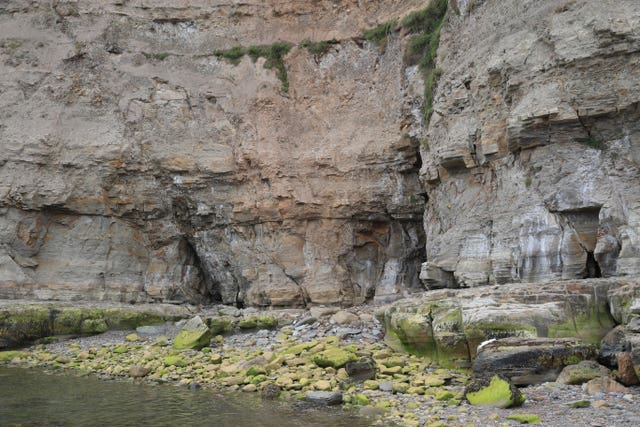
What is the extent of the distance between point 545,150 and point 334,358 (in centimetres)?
889

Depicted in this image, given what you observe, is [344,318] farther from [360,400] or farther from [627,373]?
[627,373]

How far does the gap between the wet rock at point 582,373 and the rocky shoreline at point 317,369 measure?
0.21m

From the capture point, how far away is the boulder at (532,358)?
1097cm

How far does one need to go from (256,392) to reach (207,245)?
1486 cm

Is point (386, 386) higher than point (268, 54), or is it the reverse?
point (268, 54)

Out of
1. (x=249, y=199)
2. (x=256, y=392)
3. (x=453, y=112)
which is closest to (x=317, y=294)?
(x=249, y=199)

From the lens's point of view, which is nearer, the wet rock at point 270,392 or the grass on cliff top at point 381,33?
the wet rock at point 270,392

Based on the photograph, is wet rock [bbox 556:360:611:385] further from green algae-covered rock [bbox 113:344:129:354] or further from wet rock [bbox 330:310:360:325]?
green algae-covered rock [bbox 113:344:129:354]

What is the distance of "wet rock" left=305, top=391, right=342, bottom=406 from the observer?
11.3m

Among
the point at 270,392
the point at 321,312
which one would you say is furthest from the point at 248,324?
the point at 270,392

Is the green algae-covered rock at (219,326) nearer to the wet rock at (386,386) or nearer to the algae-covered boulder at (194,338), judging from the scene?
the algae-covered boulder at (194,338)

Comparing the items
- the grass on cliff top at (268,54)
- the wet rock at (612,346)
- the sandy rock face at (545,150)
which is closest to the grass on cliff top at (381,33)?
the grass on cliff top at (268,54)

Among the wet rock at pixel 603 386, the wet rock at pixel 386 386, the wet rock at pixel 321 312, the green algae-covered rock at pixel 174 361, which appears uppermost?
the wet rock at pixel 603 386

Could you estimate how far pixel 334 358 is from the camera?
1382cm
